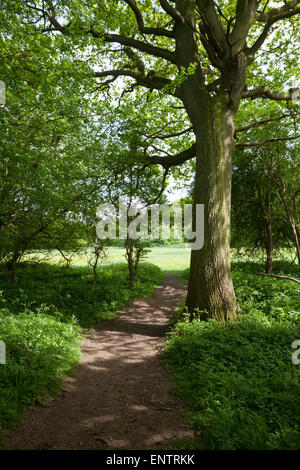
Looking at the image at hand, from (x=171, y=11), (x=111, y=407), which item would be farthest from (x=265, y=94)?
(x=111, y=407)

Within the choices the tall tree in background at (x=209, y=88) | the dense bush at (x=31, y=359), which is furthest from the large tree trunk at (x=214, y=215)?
the dense bush at (x=31, y=359)

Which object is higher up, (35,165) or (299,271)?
(35,165)

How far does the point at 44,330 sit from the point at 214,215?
495 centimetres

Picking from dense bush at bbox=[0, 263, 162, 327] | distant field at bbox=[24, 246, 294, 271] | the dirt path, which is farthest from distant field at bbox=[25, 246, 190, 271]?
the dirt path

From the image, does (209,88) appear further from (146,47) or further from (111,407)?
(111,407)

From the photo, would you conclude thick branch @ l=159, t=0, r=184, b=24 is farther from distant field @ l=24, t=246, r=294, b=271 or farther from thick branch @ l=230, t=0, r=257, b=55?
distant field @ l=24, t=246, r=294, b=271

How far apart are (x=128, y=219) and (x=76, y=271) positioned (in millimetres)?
5206

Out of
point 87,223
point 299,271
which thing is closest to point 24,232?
point 87,223

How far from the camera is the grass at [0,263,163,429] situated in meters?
3.83

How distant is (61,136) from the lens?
7.63 m

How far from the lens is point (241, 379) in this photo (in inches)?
159

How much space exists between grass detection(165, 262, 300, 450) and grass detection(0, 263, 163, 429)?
2163 millimetres

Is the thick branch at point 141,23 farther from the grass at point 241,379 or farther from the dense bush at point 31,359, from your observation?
the dense bush at point 31,359

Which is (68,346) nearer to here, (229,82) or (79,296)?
(79,296)
